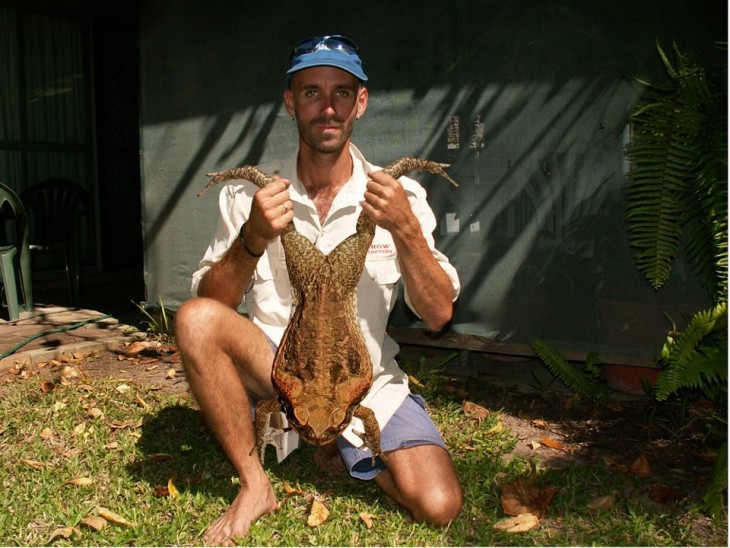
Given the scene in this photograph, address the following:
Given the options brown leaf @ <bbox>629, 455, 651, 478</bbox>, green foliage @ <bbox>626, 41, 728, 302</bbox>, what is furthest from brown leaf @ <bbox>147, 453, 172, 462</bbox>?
green foliage @ <bbox>626, 41, 728, 302</bbox>

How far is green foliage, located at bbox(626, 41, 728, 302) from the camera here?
4199 millimetres

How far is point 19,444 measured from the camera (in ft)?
15.6

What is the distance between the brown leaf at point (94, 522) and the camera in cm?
369

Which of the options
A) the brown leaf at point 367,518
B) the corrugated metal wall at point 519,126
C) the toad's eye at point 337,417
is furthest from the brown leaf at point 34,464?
the corrugated metal wall at point 519,126

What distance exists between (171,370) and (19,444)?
5.88 feet

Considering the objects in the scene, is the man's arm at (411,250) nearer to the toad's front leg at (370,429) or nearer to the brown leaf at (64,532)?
the toad's front leg at (370,429)

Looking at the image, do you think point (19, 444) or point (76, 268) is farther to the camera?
point (76, 268)

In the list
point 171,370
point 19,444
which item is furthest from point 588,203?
point 19,444

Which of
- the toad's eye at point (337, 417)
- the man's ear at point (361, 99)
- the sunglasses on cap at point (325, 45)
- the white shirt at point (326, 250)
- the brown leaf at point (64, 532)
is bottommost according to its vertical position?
the brown leaf at point (64, 532)

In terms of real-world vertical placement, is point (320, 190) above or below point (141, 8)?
below

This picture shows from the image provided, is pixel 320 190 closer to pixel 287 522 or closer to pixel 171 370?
pixel 287 522

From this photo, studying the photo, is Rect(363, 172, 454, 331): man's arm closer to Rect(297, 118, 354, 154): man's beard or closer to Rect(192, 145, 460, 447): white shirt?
Rect(192, 145, 460, 447): white shirt

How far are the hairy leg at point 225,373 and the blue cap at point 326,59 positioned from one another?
4.54 ft

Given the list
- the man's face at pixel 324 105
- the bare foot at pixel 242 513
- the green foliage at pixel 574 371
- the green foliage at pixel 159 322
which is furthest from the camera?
the green foliage at pixel 159 322
